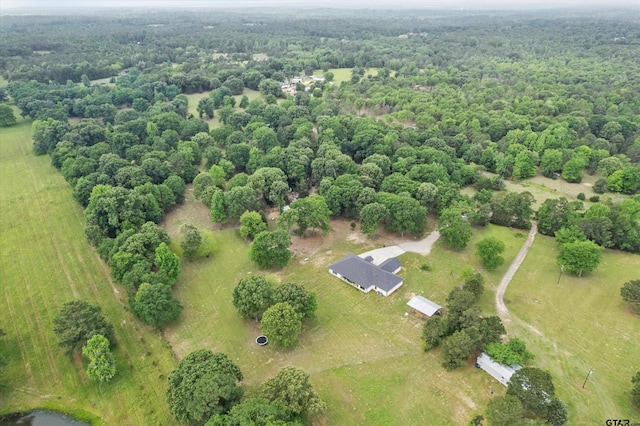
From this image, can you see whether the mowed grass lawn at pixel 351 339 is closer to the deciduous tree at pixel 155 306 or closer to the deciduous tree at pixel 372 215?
the deciduous tree at pixel 155 306

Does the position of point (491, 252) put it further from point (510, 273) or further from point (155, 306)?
point (155, 306)

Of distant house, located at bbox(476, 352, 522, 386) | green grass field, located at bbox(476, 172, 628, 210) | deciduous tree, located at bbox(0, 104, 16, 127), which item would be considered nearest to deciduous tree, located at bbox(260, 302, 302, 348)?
distant house, located at bbox(476, 352, 522, 386)

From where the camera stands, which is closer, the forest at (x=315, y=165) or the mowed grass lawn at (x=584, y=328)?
the mowed grass lawn at (x=584, y=328)

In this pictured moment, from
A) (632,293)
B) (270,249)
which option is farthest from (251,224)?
(632,293)

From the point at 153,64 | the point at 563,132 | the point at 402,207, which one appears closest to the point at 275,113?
the point at 402,207

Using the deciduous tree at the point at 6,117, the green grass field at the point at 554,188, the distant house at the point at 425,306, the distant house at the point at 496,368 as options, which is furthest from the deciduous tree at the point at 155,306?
the deciduous tree at the point at 6,117

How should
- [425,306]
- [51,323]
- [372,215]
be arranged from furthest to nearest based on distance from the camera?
[372,215], [51,323], [425,306]
